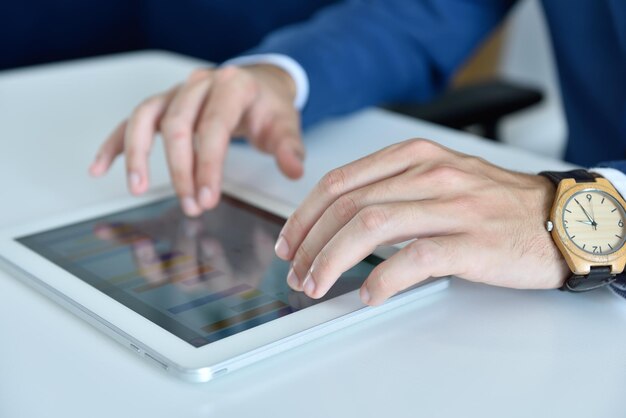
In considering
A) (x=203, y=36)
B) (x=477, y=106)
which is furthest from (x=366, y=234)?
(x=203, y=36)

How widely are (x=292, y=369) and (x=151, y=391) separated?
0.09 metres

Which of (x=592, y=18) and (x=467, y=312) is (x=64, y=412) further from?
(x=592, y=18)

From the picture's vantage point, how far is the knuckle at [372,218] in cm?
64

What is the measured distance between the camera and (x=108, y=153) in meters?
0.94

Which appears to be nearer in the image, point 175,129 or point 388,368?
point 388,368

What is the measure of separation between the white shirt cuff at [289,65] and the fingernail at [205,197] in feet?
1.08

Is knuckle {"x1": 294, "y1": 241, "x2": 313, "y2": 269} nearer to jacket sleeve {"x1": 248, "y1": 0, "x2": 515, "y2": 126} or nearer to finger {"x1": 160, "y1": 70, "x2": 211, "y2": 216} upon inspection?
finger {"x1": 160, "y1": 70, "x2": 211, "y2": 216}

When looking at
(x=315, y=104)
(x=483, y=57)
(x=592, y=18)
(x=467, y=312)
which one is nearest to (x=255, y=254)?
(x=467, y=312)

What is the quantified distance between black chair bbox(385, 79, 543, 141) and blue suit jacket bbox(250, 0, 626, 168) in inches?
1.8

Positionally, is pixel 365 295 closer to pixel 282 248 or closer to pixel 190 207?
pixel 282 248

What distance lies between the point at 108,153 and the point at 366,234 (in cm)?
40

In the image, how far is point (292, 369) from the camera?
588mm

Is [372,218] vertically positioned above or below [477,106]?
above

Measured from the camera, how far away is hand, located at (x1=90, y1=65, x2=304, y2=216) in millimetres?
868
